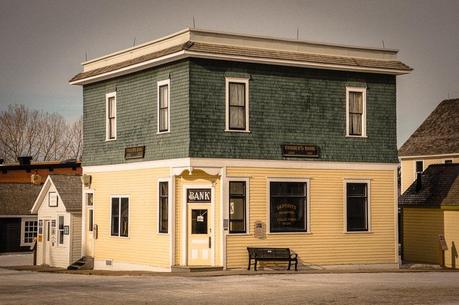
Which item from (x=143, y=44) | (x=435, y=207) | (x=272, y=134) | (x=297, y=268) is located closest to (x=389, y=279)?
(x=297, y=268)

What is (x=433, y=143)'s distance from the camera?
66.5m

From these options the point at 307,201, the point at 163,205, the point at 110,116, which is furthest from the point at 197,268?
the point at 110,116

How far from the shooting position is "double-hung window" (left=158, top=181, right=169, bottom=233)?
115 feet

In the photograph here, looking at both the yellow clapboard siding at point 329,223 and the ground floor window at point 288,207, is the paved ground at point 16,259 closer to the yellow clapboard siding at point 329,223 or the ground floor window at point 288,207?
the yellow clapboard siding at point 329,223

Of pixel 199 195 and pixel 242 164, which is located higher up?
pixel 242 164

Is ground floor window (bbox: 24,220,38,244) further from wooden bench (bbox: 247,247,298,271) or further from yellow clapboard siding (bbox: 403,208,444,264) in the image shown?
wooden bench (bbox: 247,247,298,271)

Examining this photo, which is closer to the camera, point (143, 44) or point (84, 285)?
point (84, 285)

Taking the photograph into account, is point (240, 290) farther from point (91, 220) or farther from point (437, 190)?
point (437, 190)

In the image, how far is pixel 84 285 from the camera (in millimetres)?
27453

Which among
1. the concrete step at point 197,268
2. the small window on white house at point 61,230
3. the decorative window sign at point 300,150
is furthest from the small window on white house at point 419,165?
the concrete step at point 197,268

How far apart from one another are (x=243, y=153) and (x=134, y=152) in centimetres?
520

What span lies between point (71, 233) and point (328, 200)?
1339 cm

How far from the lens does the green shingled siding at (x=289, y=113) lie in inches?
1351

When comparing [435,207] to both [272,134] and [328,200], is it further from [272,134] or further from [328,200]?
[272,134]
